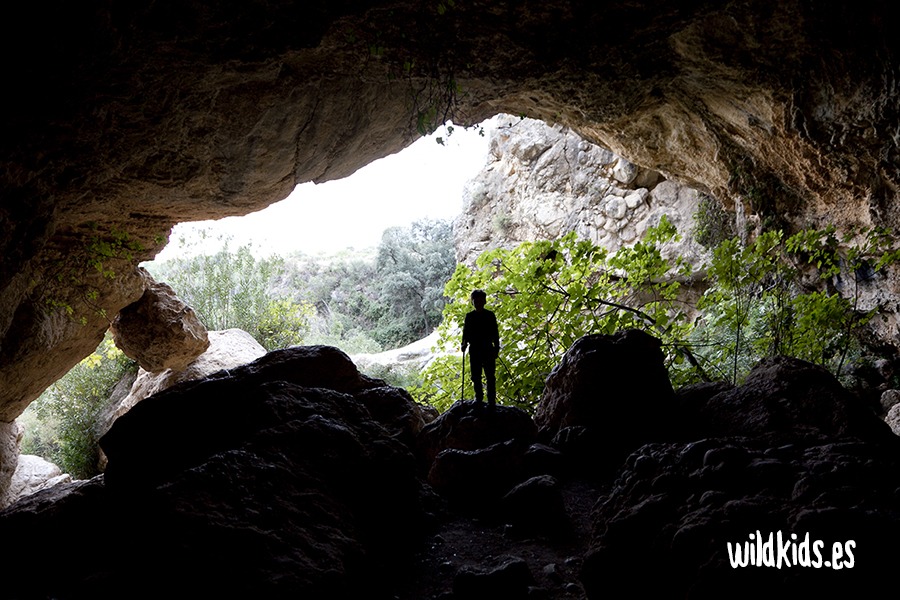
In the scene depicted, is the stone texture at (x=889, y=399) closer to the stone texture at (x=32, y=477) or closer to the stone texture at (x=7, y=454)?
the stone texture at (x=7, y=454)

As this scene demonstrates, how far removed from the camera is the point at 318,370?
6293 millimetres

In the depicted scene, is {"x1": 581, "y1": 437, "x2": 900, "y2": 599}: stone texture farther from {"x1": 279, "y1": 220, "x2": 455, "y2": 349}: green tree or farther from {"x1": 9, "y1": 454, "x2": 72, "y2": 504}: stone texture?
{"x1": 279, "y1": 220, "x2": 455, "y2": 349}: green tree

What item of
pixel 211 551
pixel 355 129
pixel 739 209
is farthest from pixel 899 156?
pixel 211 551

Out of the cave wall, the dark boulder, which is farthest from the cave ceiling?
the dark boulder

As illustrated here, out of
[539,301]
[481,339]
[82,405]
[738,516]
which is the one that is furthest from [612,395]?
[82,405]

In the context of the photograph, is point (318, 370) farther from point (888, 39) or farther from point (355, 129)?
point (888, 39)

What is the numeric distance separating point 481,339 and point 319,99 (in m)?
3.50

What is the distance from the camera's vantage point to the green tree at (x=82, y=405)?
1393 cm

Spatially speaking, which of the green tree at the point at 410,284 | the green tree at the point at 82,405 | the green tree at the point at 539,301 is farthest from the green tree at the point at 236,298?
the green tree at the point at 539,301

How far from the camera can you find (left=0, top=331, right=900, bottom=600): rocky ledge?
238cm

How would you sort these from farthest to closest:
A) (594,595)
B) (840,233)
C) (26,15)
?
(840,233), (26,15), (594,595)

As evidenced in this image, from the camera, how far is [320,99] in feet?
20.3

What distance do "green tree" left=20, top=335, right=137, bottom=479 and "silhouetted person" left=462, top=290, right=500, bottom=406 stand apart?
12.5 meters

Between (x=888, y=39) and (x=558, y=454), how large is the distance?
6.14m
